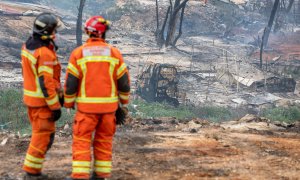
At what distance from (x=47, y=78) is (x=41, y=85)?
10cm

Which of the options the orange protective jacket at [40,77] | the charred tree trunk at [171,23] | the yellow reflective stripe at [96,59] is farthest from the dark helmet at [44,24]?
the charred tree trunk at [171,23]

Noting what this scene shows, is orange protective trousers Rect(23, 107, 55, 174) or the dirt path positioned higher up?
orange protective trousers Rect(23, 107, 55, 174)

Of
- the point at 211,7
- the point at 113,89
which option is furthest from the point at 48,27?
the point at 211,7

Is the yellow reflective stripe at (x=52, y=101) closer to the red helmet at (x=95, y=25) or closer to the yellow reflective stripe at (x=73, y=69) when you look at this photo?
the yellow reflective stripe at (x=73, y=69)

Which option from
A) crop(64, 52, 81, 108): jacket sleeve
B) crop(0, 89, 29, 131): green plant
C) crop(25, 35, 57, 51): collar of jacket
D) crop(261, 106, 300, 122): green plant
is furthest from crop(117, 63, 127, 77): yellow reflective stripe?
crop(261, 106, 300, 122): green plant

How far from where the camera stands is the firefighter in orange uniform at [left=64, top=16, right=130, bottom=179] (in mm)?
4785

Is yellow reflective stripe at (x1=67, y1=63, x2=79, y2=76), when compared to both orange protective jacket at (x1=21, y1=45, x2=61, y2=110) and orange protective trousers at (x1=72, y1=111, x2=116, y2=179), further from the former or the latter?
orange protective trousers at (x1=72, y1=111, x2=116, y2=179)

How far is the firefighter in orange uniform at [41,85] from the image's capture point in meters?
4.88

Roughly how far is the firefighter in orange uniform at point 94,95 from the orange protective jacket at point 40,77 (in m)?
0.17

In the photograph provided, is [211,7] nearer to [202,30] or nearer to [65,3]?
[202,30]

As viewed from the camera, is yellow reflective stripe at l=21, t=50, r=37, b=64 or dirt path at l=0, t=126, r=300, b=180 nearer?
yellow reflective stripe at l=21, t=50, r=37, b=64

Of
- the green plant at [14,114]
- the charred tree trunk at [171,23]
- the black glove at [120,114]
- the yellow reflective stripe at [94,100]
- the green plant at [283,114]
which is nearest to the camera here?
the yellow reflective stripe at [94,100]

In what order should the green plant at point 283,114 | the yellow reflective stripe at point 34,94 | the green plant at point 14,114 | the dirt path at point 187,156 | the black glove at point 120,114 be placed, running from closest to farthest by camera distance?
the yellow reflective stripe at point 34,94 → the black glove at point 120,114 → the dirt path at point 187,156 → the green plant at point 14,114 → the green plant at point 283,114

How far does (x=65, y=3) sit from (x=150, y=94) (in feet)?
83.5
